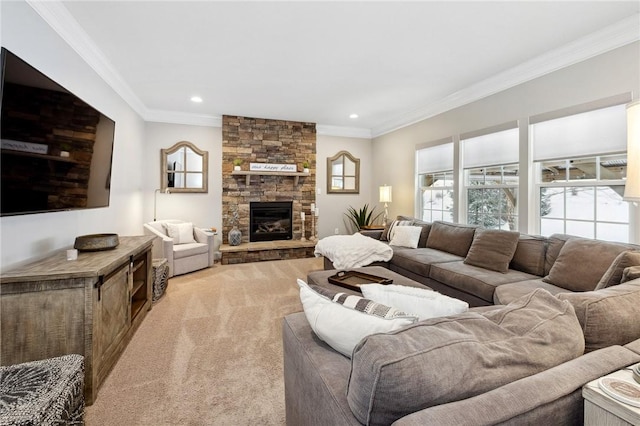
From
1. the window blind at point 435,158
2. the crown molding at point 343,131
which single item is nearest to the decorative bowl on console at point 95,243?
the window blind at point 435,158

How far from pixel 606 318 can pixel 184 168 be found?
5.62 meters

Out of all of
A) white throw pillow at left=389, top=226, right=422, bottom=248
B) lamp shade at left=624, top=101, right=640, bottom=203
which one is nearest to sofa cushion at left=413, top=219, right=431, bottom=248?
white throw pillow at left=389, top=226, right=422, bottom=248

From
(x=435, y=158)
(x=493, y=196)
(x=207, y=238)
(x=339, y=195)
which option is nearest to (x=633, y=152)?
(x=493, y=196)

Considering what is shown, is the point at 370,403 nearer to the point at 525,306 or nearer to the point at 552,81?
the point at 525,306

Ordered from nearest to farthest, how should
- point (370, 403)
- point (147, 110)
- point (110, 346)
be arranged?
point (370, 403), point (110, 346), point (147, 110)

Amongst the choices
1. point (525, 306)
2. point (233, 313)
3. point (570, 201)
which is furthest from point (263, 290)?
point (570, 201)

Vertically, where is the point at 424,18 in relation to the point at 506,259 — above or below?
above

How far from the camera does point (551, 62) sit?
9.89 ft

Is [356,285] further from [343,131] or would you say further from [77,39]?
[343,131]

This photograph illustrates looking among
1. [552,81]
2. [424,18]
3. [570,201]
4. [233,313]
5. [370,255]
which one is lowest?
[233,313]

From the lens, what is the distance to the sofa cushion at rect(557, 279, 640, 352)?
1.04 metres

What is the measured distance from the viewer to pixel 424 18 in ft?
7.93

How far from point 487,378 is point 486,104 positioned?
12.9ft

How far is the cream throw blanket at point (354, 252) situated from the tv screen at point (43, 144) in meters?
2.52
